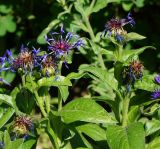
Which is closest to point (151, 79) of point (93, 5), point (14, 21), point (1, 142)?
point (1, 142)

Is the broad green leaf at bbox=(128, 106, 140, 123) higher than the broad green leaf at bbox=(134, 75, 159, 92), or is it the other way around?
the broad green leaf at bbox=(134, 75, 159, 92)

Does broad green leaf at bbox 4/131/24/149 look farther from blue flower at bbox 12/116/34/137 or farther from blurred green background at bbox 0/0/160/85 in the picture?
blurred green background at bbox 0/0/160/85

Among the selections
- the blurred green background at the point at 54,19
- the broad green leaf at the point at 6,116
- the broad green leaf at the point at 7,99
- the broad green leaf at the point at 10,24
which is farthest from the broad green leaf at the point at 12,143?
the broad green leaf at the point at 10,24

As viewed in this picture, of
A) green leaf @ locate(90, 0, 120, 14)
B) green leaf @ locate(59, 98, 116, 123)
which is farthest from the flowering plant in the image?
green leaf @ locate(90, 0, 120, 14)

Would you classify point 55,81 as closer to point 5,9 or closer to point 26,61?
point 26,61

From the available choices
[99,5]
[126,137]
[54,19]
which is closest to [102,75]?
[126,137]

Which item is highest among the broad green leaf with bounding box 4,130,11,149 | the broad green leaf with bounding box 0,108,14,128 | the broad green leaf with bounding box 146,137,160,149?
the broad green leaf with bounding box 0,108,14,128
